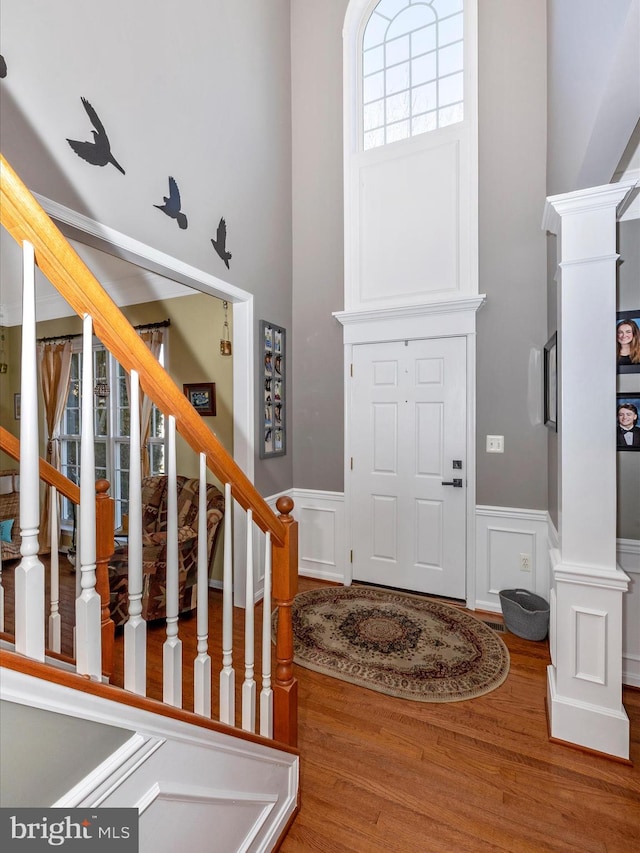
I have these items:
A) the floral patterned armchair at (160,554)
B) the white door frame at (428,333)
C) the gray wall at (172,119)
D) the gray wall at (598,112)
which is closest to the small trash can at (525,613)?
the white door frame at (428,333)

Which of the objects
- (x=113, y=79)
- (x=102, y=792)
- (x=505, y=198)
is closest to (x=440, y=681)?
(x=102, y=792)

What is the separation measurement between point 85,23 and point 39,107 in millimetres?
563

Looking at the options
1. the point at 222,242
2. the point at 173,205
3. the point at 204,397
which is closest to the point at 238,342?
the point at 222,242

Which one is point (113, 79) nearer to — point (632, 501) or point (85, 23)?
point (85, 23)

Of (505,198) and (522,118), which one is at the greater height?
(522,118)

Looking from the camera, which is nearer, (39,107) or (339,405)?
(39,107)

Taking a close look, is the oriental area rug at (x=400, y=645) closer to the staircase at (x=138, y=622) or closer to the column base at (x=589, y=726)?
the column base at (x=589, y=726)

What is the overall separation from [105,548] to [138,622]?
86 centimetres

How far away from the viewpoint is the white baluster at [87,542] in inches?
30.8

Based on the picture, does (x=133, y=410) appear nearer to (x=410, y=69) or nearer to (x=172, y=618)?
(x=172, y=618)

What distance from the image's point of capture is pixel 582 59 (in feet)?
5.60

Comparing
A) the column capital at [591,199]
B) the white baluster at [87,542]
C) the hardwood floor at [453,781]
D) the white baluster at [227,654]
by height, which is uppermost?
the column capital at [591,199]

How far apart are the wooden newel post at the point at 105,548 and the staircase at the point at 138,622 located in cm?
36

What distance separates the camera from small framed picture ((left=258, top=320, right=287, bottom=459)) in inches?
131
